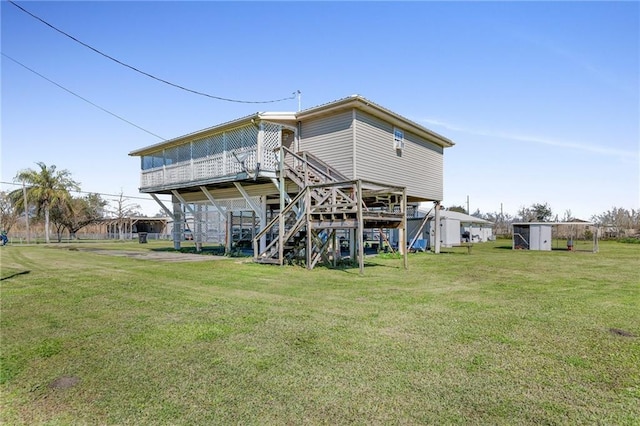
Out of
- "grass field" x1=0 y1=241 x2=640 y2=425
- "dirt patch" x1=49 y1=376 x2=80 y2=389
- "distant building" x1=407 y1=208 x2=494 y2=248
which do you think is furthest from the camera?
"distant building" x1=407 y1=208 x2=494 y2=248

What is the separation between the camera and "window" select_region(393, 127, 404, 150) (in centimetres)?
1670

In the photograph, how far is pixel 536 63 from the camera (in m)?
12.2

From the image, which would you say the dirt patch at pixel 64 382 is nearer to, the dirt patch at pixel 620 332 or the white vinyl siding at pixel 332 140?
the dirt patch at pixel 620 332

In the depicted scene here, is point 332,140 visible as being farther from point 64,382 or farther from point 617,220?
point 617,220

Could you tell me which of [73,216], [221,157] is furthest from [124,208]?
[221,157]

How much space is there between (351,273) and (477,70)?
790cm

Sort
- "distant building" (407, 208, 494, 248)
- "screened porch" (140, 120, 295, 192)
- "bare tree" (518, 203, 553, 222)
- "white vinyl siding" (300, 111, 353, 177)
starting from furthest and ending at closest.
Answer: "bare tree" (518, 203, 553, 222) < "distant building" (407, 208, 494, 248) < "screened porch" (140, 120, 295, 192) < "white vinyl siding" (300, 111, 353, 177)

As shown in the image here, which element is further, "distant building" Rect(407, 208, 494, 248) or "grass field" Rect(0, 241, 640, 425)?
"distant building" Rect(407, 208, 494, 248)

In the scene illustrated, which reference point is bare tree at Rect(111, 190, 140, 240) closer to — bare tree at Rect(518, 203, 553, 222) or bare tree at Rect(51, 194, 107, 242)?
bare tree at Rect(51, 194, 107, 242)

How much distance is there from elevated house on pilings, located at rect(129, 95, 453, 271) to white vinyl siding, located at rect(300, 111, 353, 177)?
39 mm

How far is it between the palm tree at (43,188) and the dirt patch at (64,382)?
40.6m

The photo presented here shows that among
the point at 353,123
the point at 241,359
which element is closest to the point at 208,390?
the point at 241,359

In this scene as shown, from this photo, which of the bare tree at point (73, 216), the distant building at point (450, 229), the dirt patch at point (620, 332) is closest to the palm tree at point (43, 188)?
the bare tree at point (73, 216)

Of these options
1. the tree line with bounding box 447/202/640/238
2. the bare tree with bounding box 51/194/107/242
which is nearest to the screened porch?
the bare tree with bounding box 51/194/107/242
